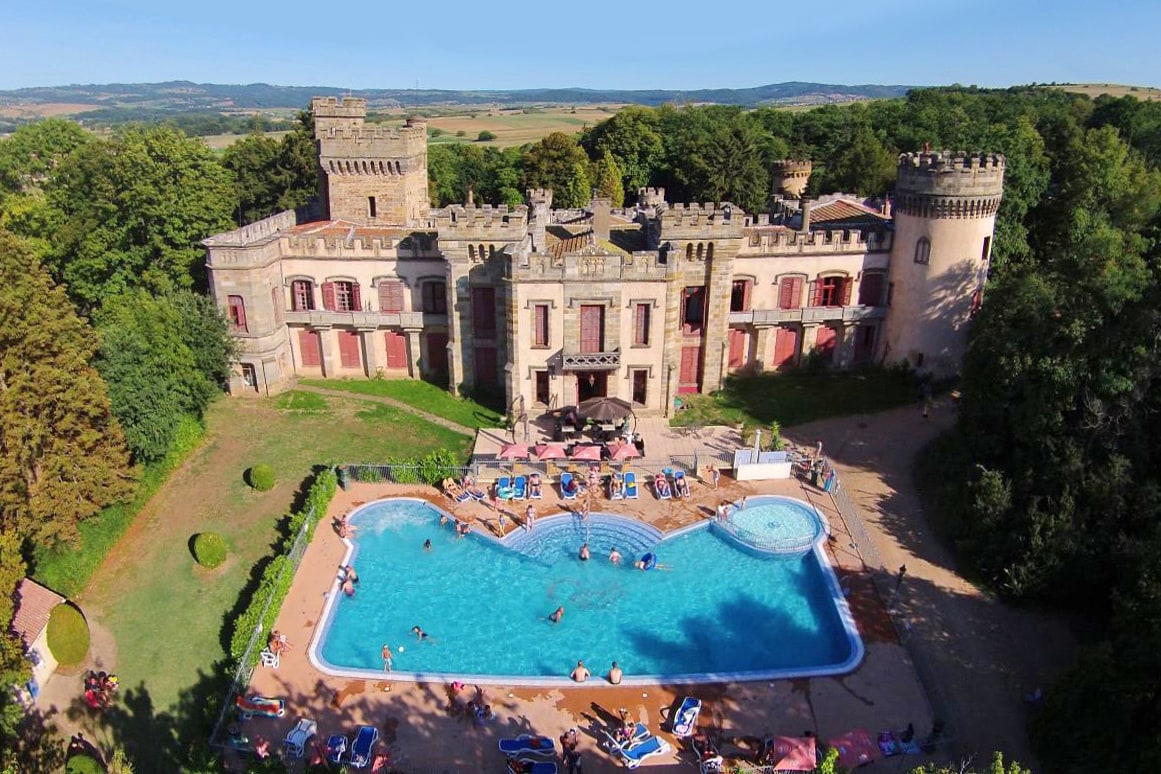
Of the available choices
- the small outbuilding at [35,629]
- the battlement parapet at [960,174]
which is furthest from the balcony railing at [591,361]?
the small outbuilding at [35,629]

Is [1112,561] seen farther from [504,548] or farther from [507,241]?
[507,241]

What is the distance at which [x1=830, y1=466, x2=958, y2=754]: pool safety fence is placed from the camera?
74.5 ft

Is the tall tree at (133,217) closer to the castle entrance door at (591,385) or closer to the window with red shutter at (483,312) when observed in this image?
the window with red shutter at (483,312)

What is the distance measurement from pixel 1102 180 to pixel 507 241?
3763cm

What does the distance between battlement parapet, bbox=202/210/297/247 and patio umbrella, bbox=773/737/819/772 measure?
117ft

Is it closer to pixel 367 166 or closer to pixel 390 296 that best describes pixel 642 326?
pixel 390 296

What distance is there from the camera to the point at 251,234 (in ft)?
143

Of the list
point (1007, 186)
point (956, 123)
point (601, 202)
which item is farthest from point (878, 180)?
point (601, 202)

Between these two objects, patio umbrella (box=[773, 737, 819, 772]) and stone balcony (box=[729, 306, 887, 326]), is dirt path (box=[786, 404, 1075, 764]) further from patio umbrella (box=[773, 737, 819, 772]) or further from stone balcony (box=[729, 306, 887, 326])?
stone balcony (box=[729, 306, 887, 326])

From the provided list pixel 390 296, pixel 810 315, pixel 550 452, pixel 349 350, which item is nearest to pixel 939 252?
pixel 810 315

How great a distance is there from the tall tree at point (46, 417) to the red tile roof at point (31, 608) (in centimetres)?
177

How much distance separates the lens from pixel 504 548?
1266 inches

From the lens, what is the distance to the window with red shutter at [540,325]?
38906mm

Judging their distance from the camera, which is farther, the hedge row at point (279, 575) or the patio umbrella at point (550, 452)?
the patio umbrella at point (550, 452)
